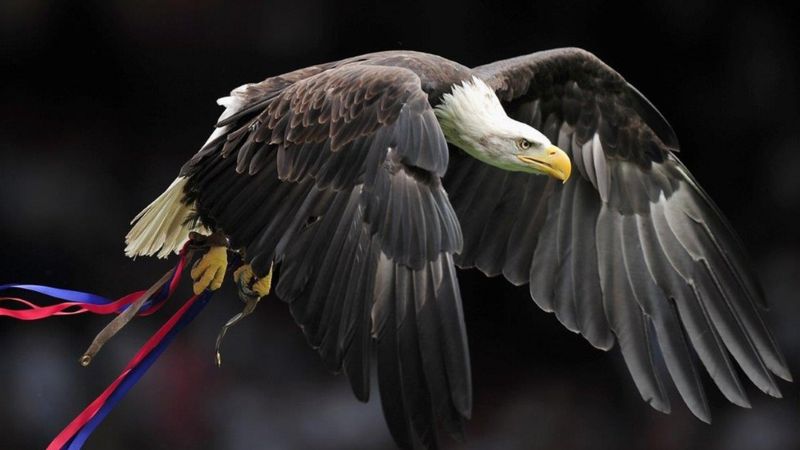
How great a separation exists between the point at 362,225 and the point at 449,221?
22cm

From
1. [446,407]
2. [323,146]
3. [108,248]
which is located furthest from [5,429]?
[446,407]

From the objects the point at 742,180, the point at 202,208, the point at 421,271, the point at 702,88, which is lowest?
the point at 742,180

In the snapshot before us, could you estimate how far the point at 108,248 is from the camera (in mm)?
5504

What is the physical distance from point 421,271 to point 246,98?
43.2 inches

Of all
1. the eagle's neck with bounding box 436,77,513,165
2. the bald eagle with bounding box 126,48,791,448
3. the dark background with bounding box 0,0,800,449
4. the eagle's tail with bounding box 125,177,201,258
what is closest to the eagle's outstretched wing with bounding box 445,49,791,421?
the bald eagle with bounding box 126,48,791,448

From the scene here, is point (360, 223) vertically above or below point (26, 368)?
above

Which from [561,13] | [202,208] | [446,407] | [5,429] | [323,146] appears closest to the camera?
[446,407]

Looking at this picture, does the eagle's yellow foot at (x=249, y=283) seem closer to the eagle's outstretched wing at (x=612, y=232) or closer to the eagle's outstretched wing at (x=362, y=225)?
the eagle's outstretched wing at (x=362, y=225)

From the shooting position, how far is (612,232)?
4.61 m

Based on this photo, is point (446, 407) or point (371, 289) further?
point (371, 289)

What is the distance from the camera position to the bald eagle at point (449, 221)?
3.16m

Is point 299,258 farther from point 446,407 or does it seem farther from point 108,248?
point 108,248

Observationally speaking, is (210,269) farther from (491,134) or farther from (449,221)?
(449,221)

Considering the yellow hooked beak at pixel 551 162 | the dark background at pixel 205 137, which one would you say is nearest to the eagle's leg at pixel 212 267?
the yellow hooked beak at pixel 551 162
